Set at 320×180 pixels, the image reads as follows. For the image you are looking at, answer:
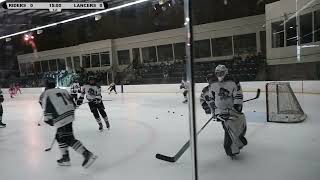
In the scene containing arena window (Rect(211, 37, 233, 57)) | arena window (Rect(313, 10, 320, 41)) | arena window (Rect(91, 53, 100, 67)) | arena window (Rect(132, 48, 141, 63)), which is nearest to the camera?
arena window (Rect(313, 10, 320, 41))

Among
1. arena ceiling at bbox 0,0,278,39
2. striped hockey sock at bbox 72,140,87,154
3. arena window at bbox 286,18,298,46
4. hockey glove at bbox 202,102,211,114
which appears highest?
arena ceiling at bbox 0,0,278,39

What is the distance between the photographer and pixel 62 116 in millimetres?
2152

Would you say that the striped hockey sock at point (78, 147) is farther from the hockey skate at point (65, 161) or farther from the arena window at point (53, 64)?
the arena window at point (53, 64)

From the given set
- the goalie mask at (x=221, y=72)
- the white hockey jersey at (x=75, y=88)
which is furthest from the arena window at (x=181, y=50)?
the white hockey jersey at (x=75, y=88)

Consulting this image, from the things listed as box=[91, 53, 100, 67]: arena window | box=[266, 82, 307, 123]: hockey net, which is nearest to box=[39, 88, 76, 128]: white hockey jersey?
box=[91, 53, 100, 67]: arena window

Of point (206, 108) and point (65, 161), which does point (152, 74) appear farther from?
point (65, 161)

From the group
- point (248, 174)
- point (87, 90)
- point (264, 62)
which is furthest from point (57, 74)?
point (264, 62)

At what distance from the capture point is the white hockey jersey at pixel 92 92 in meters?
2.90

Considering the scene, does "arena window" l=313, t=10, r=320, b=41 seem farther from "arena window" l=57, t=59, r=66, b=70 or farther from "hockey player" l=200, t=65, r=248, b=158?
"arena window" l=57, t=59, r=66, b=70

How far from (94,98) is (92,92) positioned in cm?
9

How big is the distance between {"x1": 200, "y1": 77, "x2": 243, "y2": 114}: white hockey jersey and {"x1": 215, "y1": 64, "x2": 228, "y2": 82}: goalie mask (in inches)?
1.3

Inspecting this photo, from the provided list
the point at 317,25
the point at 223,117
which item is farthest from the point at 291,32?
the point at 223,117

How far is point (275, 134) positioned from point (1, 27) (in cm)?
235

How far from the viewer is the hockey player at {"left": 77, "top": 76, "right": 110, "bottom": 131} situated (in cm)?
290
